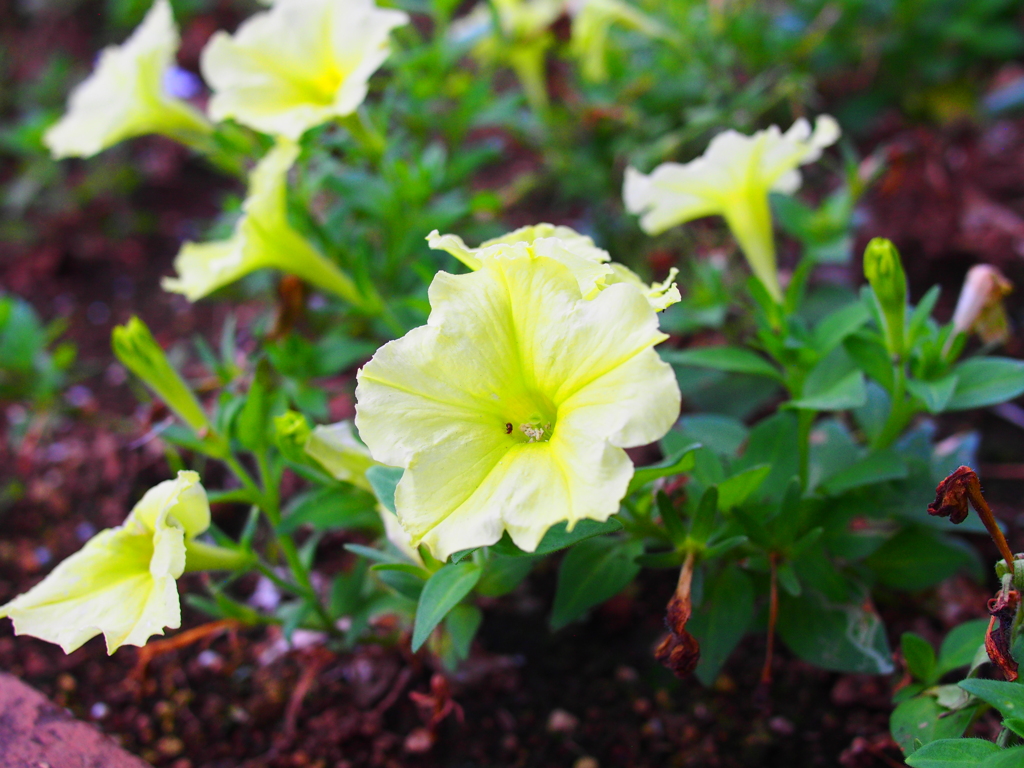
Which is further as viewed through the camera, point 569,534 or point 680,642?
point 680,642

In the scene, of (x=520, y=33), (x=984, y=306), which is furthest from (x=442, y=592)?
(x=520, y=33)

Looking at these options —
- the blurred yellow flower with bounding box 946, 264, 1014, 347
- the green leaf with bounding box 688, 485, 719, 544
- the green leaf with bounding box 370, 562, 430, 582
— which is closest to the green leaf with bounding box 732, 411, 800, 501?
the green leaf with bounding box 688, 485, 719, 544

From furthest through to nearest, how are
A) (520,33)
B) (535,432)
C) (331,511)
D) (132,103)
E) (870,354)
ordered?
(520,33) → (132,103) → (331,511) → (870,354) → (535,432)

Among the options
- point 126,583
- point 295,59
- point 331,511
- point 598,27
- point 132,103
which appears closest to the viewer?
point 126,583

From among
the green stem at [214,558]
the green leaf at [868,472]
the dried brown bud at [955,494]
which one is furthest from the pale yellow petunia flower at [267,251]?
the dried brown bud at [955,494]

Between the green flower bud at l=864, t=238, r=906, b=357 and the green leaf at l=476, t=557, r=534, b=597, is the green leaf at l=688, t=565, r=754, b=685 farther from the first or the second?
the green flower bud at l=864, t=238, r=906, b=357

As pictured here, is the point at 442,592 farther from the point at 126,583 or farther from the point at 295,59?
the point at 295,59

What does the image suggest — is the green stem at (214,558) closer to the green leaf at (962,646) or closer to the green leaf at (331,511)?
the green leaf at (331,511)
